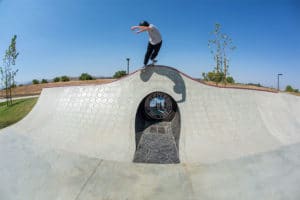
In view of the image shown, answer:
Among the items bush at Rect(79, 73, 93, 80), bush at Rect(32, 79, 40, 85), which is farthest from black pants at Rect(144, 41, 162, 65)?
bush at Rect(32, 79, 40, 85)

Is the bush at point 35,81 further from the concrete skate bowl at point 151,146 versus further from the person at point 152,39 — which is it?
the person at point 152,39

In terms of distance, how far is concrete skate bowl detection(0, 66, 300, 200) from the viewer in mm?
4137

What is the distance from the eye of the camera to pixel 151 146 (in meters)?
6.34

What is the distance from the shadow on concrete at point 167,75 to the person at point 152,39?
34cm

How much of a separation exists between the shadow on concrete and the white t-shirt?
3.54 feet

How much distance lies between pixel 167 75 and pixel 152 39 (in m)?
1.61

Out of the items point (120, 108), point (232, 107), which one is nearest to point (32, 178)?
point (120, 108)

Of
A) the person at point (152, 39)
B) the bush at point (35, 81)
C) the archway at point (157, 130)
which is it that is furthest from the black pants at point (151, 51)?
the bush at point (35, 81)

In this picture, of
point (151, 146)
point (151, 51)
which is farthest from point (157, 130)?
point (151, 51)

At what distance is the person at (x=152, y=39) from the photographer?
251 inches

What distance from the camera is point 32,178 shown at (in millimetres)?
4523

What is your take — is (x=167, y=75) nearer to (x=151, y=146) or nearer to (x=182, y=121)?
(x=182, y=121)

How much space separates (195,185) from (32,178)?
Result: 433cm

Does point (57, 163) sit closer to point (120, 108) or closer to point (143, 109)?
point (120, 108)
